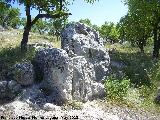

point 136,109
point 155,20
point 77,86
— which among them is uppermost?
point 155,20

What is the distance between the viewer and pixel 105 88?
25375mm

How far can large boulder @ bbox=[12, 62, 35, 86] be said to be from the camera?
22.9 m

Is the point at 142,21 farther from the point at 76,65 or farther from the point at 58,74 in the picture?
the point at 58,74

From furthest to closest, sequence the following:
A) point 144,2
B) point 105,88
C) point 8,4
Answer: point 144,2, point 8,4, point 105,88

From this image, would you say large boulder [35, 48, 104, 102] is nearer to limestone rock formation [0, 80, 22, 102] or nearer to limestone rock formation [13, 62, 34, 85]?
limestone rock formation [13, 62, 34, 85]

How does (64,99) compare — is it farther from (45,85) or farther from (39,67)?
(39,67)

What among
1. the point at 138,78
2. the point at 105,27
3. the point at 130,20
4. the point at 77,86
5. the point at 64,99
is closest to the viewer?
the point at 64,99

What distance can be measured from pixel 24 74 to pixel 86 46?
5835mm

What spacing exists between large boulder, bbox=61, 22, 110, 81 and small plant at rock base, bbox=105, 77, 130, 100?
3.42 ft

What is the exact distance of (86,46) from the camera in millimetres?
26297

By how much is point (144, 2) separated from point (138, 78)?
1396 cm

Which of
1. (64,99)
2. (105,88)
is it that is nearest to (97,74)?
(105,88)

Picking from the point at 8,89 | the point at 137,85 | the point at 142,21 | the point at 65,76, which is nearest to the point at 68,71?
the point at 65,76

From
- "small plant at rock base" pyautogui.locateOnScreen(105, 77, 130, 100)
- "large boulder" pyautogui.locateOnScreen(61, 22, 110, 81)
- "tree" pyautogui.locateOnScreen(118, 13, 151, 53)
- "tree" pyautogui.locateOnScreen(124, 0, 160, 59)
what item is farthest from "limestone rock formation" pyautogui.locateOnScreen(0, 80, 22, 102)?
"tree" pyautogui.locateOnScreen(118, 13, 151, 53)
